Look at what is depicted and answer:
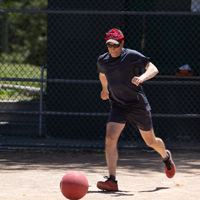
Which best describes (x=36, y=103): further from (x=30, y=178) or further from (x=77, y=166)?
(x=30, y=178)

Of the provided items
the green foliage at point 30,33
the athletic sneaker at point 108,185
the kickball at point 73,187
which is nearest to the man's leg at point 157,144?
the athletic sneaker at point 108,185

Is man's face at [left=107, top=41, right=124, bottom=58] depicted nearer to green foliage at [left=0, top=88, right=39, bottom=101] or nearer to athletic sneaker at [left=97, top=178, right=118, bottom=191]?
athletic sneaker at [left=97, top=178, right=118, bottom=191]

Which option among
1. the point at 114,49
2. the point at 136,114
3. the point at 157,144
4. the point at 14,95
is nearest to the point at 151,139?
the point at 157,144

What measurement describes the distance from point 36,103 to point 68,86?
101cm

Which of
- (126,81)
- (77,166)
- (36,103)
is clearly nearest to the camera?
(126,81)

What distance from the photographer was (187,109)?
848cm

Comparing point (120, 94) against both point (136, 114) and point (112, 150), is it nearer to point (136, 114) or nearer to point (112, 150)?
point (136, 114)

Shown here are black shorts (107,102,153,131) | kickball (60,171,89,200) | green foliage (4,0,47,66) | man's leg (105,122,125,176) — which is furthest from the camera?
green foliage (4,0,47,66)

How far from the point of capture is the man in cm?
459

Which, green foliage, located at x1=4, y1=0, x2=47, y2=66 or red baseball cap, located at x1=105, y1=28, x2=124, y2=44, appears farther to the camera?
green foliage, located at x1=4, y1=0, x2=47, y2=66

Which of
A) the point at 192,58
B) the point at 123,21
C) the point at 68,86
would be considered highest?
the point at 123,21

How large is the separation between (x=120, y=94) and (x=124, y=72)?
11.1 inches

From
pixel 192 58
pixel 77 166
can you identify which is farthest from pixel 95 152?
pixel 192 58

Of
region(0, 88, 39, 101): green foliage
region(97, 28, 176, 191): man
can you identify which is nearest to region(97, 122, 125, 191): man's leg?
region(97, 28, 176, 191): man
